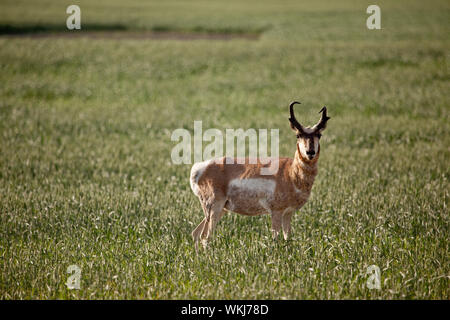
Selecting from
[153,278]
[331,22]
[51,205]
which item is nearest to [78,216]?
[51,205]

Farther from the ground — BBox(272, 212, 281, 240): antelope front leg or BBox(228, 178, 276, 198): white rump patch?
BBox(228, 178, 276, 198): white rump patch

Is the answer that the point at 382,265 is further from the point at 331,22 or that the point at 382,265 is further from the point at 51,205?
the point at 331,22

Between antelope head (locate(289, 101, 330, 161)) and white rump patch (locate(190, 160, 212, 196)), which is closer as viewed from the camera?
antelope head (locate(289, 101, 330, 161))

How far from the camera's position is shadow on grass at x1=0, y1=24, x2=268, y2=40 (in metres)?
40.7

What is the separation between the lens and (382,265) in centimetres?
691

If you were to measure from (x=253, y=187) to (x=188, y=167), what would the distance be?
6.64 meters

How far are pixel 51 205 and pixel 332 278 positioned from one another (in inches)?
217

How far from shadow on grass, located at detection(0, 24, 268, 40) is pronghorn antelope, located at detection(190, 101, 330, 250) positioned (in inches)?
1367

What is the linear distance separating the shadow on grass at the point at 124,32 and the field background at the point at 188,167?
468 cm

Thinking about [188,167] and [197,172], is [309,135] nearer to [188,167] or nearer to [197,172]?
[197,172]

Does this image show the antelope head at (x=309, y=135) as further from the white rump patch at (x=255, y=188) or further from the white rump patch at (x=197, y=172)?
A: the white rump patch at (x=197, y=172)

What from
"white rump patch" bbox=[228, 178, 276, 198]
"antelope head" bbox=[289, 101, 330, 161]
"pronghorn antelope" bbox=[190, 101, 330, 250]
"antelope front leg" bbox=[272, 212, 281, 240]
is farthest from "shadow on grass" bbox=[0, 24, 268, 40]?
"antelope head" bbox=[289, 101, 330, 161]

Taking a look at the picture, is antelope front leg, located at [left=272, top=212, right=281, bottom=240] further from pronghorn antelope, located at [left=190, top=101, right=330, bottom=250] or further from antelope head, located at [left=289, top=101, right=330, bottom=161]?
antelope head, located at [left=289, top=101, right=330, bottom=161]
